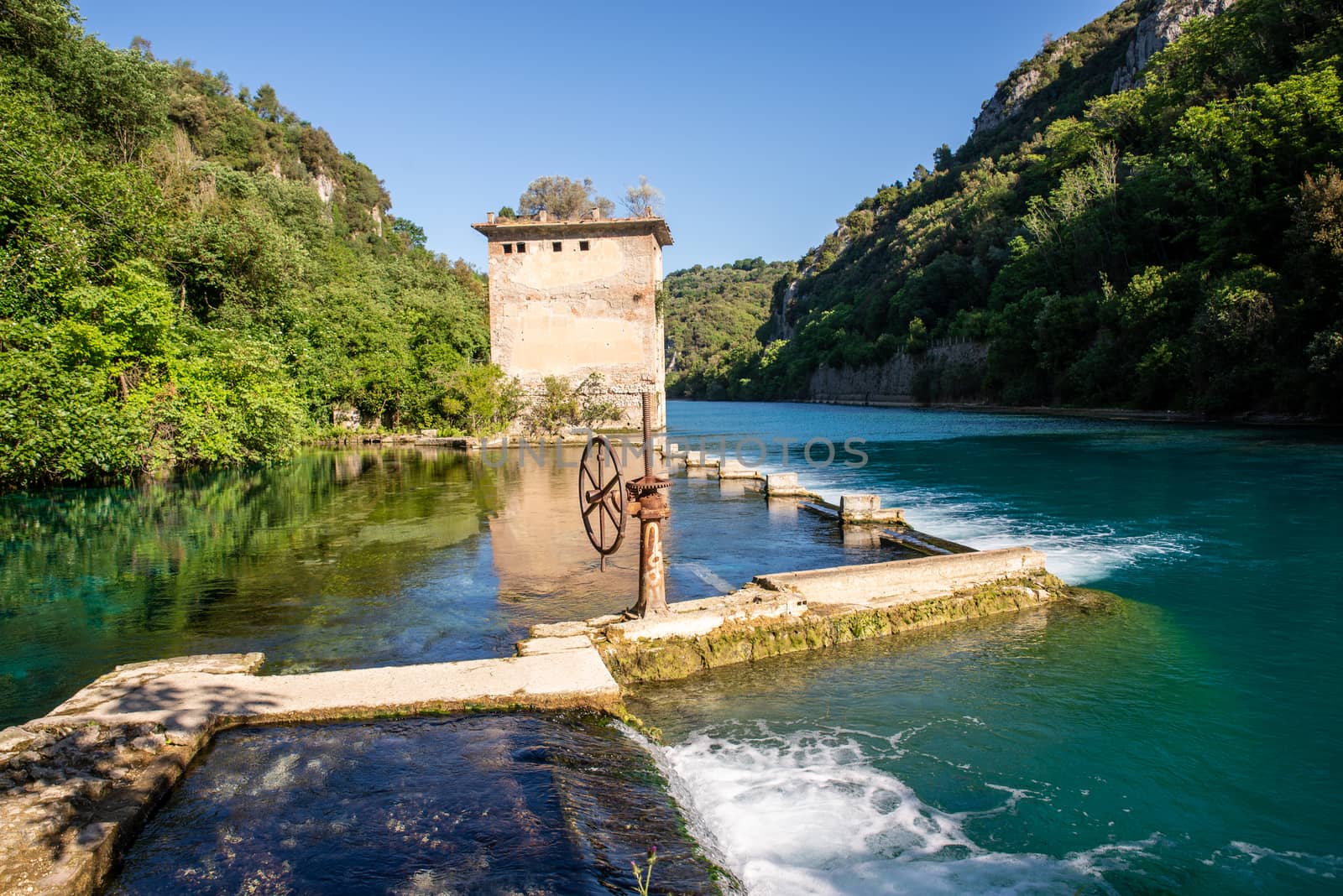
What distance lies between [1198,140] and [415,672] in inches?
1747

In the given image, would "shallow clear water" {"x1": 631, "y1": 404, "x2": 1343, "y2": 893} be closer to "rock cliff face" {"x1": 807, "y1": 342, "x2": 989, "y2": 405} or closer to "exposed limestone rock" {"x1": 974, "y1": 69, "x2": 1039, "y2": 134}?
"rock cliff face" {"x1": 807, "y1": 342, "x2": 989, "y2": 405}

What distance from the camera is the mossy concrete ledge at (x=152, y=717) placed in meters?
→ 3.20

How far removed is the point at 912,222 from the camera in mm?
92062

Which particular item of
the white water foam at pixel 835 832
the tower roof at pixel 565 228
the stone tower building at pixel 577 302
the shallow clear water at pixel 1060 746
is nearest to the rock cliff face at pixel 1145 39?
the tower roof at pixel 565 228

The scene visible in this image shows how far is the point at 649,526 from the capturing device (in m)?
6.21

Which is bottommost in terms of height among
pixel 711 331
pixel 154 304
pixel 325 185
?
pixel 154 304

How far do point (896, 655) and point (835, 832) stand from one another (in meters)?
2.78

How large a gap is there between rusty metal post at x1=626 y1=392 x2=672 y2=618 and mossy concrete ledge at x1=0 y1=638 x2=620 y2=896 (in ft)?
2.40

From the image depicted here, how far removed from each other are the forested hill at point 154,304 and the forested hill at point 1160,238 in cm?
3081

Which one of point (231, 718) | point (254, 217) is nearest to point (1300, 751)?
point (231, 718)

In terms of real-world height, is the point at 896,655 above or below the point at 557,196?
below

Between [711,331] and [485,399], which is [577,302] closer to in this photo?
[485,399]

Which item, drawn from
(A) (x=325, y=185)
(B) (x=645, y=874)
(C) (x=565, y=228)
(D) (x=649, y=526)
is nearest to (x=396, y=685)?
(D) (x=649, y=526)

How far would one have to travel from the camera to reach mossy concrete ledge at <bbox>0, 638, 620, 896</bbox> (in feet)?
10.5
